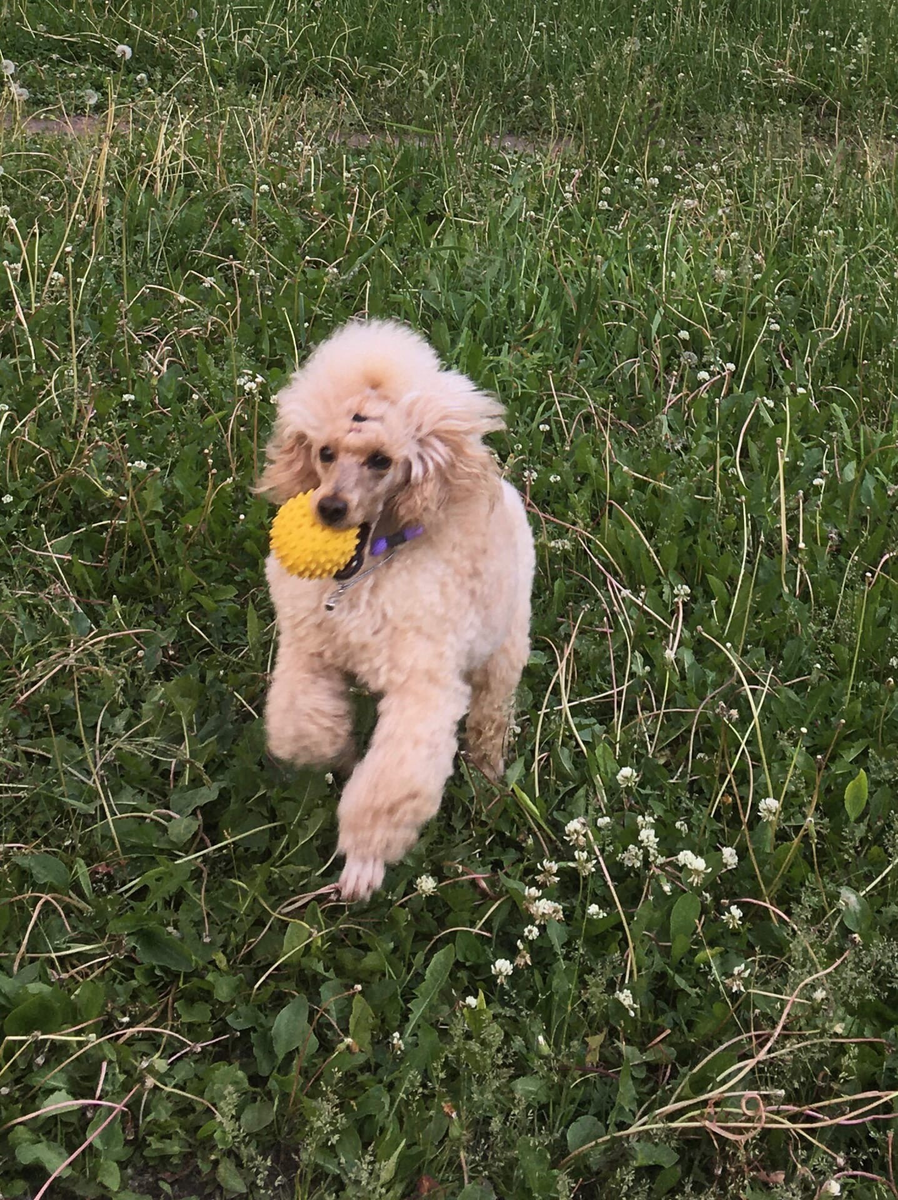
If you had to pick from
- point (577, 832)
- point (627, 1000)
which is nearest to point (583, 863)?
point (577, 832)

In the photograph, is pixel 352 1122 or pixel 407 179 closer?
pixel 352 1122

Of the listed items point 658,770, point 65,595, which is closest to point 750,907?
point 658,770

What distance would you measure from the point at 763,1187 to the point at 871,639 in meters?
1.57

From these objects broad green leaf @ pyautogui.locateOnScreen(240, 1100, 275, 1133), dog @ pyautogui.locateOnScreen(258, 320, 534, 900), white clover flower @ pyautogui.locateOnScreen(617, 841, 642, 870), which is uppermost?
dog @ pyautogui.locateOnScreen(258, 320, 534, 900)

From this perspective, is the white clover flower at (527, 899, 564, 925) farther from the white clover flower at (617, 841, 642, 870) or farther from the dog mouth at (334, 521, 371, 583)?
the dog mouth at (334, 521, 371, 583)

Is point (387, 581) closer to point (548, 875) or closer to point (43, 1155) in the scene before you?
point (548, 875)

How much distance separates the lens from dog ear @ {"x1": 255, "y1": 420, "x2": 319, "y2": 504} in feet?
6.95

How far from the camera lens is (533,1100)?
6.11ft

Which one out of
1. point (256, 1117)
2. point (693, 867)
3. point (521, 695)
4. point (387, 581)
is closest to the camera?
point (256, 1117)

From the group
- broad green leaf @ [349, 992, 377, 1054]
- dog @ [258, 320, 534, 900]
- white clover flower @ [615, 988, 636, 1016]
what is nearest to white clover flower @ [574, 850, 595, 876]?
white clover flower @ [615, 988, 636, 1016]

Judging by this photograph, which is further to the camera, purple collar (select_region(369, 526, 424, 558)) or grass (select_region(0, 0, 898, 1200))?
purple collar (select_region(369, 526, 424, 558))

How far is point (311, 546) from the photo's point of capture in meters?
1.86

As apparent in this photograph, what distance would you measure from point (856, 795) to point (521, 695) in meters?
0.87

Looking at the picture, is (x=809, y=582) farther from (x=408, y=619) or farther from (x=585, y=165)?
(x=585, y=165)
